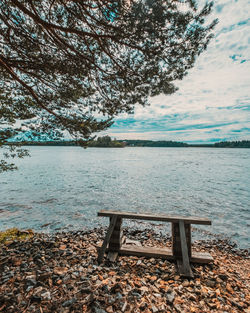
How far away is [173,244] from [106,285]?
234 cm

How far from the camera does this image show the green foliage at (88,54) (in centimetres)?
511

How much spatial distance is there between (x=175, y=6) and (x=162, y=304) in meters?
7.15

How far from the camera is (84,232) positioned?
9.94m

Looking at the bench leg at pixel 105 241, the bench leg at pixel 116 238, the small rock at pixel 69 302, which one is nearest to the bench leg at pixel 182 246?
the bench leg at pixel 116 238

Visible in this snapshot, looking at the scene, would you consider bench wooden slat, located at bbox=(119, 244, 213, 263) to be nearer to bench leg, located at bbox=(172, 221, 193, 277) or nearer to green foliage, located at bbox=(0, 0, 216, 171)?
bench leg, located at bbox=(172, 221, 193, 277)

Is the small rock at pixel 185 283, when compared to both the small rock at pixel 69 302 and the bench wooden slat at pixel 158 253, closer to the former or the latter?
the bench wooden slat at pixel 158 253

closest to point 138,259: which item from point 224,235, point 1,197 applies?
point 224,235

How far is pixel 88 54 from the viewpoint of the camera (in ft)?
21.1

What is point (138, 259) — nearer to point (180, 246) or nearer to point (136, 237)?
point (180, 246)

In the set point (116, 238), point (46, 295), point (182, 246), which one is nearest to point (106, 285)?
point (46, 295)

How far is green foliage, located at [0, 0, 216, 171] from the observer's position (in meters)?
5.11

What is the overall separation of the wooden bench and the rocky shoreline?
0.19m

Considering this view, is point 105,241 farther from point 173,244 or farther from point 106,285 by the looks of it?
point 173,244

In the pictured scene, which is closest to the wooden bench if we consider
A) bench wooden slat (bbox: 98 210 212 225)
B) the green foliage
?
bench wooden slat (bbox: 98 210 212 225)
